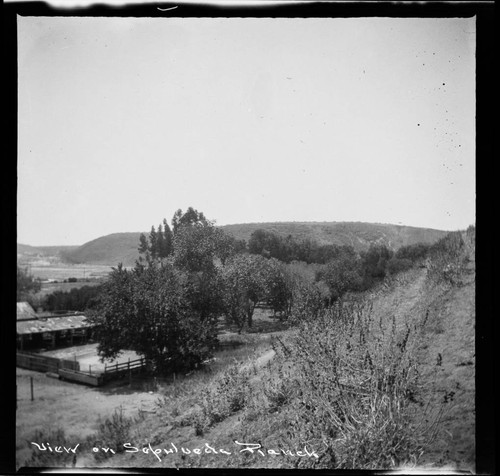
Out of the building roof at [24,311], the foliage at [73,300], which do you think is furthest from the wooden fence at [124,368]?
the building roof at [24,311]

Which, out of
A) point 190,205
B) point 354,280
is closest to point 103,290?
point 190,205

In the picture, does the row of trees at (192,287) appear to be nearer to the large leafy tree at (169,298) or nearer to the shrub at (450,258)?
the large leafy tree at (169,298)

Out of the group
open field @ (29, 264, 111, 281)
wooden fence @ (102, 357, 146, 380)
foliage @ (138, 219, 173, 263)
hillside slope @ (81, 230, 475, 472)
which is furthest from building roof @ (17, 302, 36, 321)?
hillside slope @ (81, 230, 475, 472)

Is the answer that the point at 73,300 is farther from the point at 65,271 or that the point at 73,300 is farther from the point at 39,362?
the point at 39,362

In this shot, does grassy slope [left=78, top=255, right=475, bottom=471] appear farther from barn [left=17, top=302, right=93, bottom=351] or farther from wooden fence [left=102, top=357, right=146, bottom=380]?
barn [left=17, top=302, right=93, bottom=351]
